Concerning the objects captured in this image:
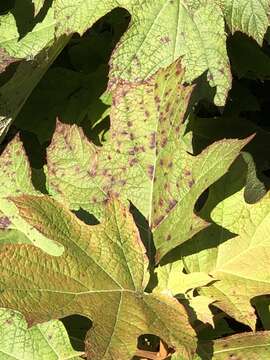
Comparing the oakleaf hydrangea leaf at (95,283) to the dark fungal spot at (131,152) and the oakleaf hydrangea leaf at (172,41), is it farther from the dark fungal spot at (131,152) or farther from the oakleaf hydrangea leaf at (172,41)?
the oakleaf hydrangea leaf at (172,41)

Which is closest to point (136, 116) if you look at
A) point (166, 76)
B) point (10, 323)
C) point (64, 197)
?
point (166, 76)

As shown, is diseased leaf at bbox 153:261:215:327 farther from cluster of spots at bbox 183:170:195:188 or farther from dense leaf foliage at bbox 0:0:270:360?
cluster of spots at bbox 183:170:195:188

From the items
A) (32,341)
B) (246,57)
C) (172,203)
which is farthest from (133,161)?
(246,57)

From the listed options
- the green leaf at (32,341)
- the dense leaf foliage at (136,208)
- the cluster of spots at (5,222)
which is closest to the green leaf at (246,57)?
the dense leaf foliage at (136,208)

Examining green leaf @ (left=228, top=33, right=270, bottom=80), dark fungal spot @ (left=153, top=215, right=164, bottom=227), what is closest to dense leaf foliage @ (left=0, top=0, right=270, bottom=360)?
dark fungal spot @ (left=153, top=215, right=164, bottom=227)

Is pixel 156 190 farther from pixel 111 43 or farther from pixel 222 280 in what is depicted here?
pixel 111 43
